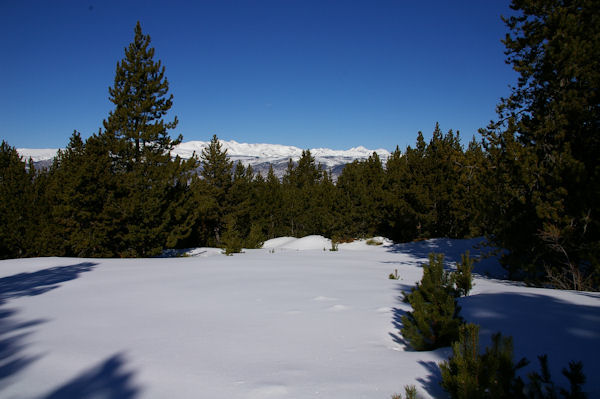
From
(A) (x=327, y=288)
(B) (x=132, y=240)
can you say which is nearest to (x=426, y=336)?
(A) (x=327, y=288)

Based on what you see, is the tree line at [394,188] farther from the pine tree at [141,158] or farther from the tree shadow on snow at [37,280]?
the tree shadow on snow at [37,280]

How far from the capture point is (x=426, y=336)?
3406mm

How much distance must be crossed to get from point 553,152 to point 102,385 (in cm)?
911

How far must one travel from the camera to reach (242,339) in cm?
367

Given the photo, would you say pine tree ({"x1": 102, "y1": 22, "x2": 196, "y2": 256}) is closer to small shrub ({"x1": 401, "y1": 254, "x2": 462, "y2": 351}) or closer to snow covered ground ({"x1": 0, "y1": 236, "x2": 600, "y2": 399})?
snow covered ground ({"x1": 0, "y1": 236, "x2": 600, "y2": 399})

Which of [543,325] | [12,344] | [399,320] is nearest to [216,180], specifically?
[12,344]

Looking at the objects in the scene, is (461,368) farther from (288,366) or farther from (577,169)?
(577,169)

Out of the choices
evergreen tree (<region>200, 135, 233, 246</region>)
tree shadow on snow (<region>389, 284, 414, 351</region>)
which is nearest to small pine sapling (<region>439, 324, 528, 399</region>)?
tree shadow on snow (<region>389, 284, 414, 351</region>)

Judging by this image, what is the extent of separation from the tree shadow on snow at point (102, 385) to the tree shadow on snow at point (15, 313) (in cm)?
58

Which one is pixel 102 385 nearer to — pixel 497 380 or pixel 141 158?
pixel 497 380

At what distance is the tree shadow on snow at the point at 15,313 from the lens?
10.2ft

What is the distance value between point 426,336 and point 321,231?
30.5m

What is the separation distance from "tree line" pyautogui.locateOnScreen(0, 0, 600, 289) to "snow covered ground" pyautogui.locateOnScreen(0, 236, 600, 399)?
354 centimetres

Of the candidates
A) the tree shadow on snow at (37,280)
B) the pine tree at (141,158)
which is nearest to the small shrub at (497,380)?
the tree shadow on snow at (37,280)
